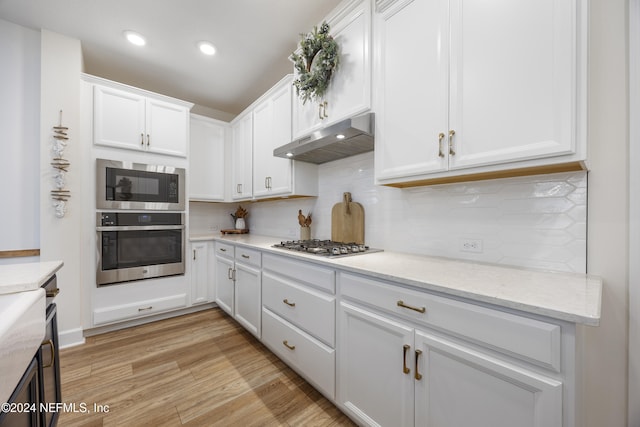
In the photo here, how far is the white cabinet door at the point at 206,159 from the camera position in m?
3.20

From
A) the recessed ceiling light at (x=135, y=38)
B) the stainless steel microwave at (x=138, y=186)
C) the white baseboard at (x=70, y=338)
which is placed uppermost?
the recessed ceiling light at (x=135, y=38)

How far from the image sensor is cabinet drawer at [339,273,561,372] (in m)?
0.76

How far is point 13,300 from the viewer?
0.78 meters

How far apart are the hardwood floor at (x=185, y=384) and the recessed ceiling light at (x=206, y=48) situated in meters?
2.79

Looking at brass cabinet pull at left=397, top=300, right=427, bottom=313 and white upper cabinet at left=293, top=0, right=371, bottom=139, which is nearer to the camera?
brass cabinet pull at left=397, top=300, right=427, bottom=313

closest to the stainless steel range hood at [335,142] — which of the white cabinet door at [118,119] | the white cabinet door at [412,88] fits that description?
the white cabinet door at [412,88]

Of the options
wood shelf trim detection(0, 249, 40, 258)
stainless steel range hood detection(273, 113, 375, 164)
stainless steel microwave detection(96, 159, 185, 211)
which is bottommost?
wood shelf trim detection(0, 249, 40, 258)

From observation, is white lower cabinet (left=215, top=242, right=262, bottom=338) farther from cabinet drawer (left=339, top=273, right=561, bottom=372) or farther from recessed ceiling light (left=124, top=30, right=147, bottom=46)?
recessed ceiling light (left=124, top=30, right=147, bottom=46)

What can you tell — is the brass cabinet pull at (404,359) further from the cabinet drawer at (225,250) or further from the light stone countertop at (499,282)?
the cabinet drawer at (225,250)

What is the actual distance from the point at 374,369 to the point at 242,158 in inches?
108

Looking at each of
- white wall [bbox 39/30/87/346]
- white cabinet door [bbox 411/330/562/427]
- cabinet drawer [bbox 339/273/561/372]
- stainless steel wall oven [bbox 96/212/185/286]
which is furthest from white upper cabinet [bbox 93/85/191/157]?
white cabinet door [bbox 411/330/562/427]

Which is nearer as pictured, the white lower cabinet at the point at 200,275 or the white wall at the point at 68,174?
the white wall at the point at 68,174

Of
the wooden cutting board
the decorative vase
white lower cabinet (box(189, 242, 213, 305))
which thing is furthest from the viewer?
white lower cabinet (box(189, 242, 213, 305))

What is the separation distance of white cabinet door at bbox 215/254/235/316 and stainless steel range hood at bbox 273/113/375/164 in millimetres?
1378
